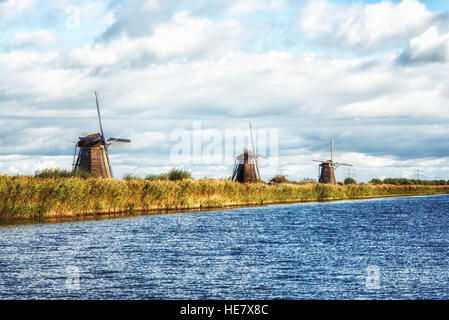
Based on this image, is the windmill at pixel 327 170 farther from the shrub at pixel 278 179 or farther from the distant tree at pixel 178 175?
the distant tree at pixel 178 175

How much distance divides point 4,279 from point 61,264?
2701 mm

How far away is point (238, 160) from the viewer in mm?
81812

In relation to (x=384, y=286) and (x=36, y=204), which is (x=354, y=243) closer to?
(x=384, y=286)

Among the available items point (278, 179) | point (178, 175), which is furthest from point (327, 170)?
point (178, 175)

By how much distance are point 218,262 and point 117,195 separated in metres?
22.3

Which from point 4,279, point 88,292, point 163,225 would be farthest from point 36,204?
point 88,292

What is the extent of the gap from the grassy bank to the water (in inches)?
133

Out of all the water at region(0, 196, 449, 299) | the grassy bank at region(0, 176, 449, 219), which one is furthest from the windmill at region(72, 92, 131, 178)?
the water at region(0, 196, 449, 299)

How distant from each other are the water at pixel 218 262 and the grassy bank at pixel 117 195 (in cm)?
339

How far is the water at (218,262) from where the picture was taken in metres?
14.8

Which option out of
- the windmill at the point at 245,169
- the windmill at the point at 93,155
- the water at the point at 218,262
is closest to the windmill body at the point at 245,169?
the windmill at the point at 245,169

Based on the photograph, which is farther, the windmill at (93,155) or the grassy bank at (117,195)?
the windmill at (93,155)
